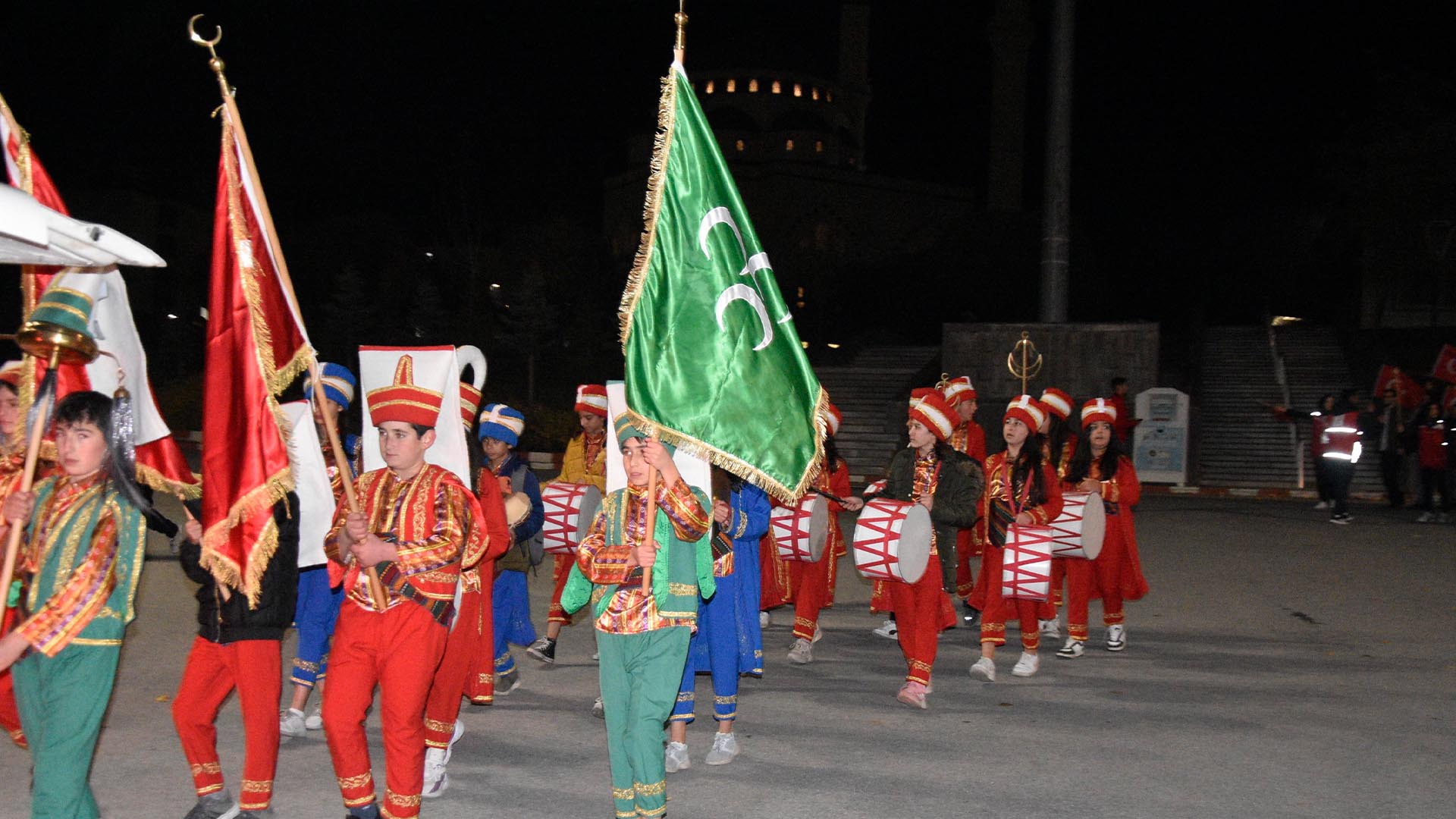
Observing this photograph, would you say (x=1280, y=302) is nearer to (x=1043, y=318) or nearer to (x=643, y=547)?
(x=1043, y=318)

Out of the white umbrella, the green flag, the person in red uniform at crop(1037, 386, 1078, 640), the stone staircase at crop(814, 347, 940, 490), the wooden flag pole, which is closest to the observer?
the white umbrella

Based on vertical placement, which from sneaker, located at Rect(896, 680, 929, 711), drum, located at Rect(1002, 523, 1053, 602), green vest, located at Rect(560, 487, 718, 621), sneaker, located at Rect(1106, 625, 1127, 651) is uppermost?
green vest, located at Rect(560, 487, 718, 621)

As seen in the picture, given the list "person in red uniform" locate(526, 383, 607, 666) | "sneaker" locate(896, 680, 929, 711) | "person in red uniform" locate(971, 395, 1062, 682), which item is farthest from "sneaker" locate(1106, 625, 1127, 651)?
"person in red uniform" locate(526, 383, 607, 666)

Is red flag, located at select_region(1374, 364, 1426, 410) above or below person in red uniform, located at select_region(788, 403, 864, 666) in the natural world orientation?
above

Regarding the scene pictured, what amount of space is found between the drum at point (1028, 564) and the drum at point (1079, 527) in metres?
0.30

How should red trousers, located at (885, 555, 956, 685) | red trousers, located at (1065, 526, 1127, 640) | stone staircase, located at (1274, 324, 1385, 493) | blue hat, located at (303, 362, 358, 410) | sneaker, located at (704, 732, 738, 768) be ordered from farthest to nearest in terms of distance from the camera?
stone staircase, located at (1274, 324, 1385, 493) < red trousers, located at (1065, 526, 1127, 640) < red trousers, located at (885, 555, 956, 685) < blue hat, located at (303, 362, 358, 410) < sneaker, located at (704, 732, 738, 768)

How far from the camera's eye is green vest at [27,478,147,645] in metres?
4.11

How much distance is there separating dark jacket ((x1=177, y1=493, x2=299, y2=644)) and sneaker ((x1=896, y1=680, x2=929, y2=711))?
3.55 metres

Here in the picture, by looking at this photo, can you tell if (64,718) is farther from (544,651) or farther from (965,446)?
(965,446)

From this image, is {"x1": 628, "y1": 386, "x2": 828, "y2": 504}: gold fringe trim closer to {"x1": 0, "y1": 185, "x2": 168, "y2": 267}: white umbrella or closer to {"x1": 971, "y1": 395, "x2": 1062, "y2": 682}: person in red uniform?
{"x1": 0, "y1": 185, "x2": 168, "y2": 267}: white umbrella

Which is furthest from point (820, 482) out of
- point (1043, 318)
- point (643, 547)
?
point (1043, 318)

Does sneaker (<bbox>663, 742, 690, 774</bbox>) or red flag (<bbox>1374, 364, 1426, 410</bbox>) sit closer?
sneaker (<bbox>663, 742, 690, 774</bbox>)

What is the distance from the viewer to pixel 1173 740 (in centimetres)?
641

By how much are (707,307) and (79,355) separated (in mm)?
2243
